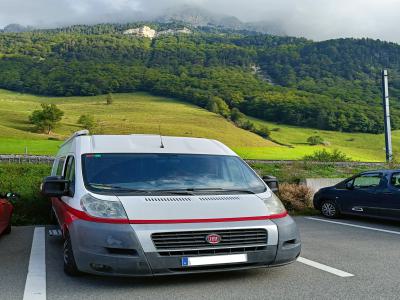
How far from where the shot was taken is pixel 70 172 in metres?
6.54

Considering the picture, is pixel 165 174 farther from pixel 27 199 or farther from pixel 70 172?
pixel 27 199

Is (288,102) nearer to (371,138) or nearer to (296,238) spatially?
(371,138)

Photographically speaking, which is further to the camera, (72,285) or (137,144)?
(137,144)

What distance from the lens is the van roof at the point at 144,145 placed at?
632cm

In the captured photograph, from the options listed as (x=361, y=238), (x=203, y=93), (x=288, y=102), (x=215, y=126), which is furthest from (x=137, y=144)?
(x=203, y=93)

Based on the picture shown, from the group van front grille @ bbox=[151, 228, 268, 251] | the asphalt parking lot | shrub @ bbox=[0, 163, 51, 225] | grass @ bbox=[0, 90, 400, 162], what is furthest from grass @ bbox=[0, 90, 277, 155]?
van front grille @ bbox=[151, 228, 268, 251]

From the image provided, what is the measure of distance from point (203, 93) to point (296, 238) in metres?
140

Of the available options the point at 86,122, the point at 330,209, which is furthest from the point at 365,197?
the point at 86,122

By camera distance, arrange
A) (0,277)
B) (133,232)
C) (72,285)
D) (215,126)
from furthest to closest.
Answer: (215,126), (0,277), (72,285), (133,232)

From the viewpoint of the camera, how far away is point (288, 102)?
129m

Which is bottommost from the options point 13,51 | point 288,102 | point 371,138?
point 371,138

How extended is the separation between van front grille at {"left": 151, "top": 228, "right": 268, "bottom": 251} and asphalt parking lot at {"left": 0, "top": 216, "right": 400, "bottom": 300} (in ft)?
1.57

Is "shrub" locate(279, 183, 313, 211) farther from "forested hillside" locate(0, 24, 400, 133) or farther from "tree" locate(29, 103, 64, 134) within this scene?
"forested hillside" locate(0, 24, 400, 133)

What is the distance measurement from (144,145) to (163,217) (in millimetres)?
1737
